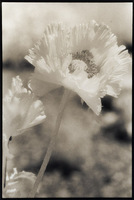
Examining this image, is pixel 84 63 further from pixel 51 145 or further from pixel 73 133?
pixel 73 133

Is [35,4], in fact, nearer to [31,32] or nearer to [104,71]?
[31,32]

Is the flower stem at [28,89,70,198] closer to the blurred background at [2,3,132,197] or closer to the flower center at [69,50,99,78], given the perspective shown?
the flower center at [69,50,99,78]

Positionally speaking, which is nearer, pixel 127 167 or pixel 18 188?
pixel 18 188

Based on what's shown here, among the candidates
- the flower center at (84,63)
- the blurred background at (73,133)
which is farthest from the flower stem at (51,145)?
the blurred background at (73,133)

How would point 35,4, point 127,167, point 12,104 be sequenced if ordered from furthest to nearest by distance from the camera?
point 127,167 < point 35,4 < point 12,104

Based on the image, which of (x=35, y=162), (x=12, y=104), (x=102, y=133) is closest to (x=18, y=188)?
(x=12, y=104)

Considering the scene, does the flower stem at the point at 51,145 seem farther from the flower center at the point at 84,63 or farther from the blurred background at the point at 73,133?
the blurred background at the point at 73,133

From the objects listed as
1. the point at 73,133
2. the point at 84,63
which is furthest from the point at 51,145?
the point at 73,133
